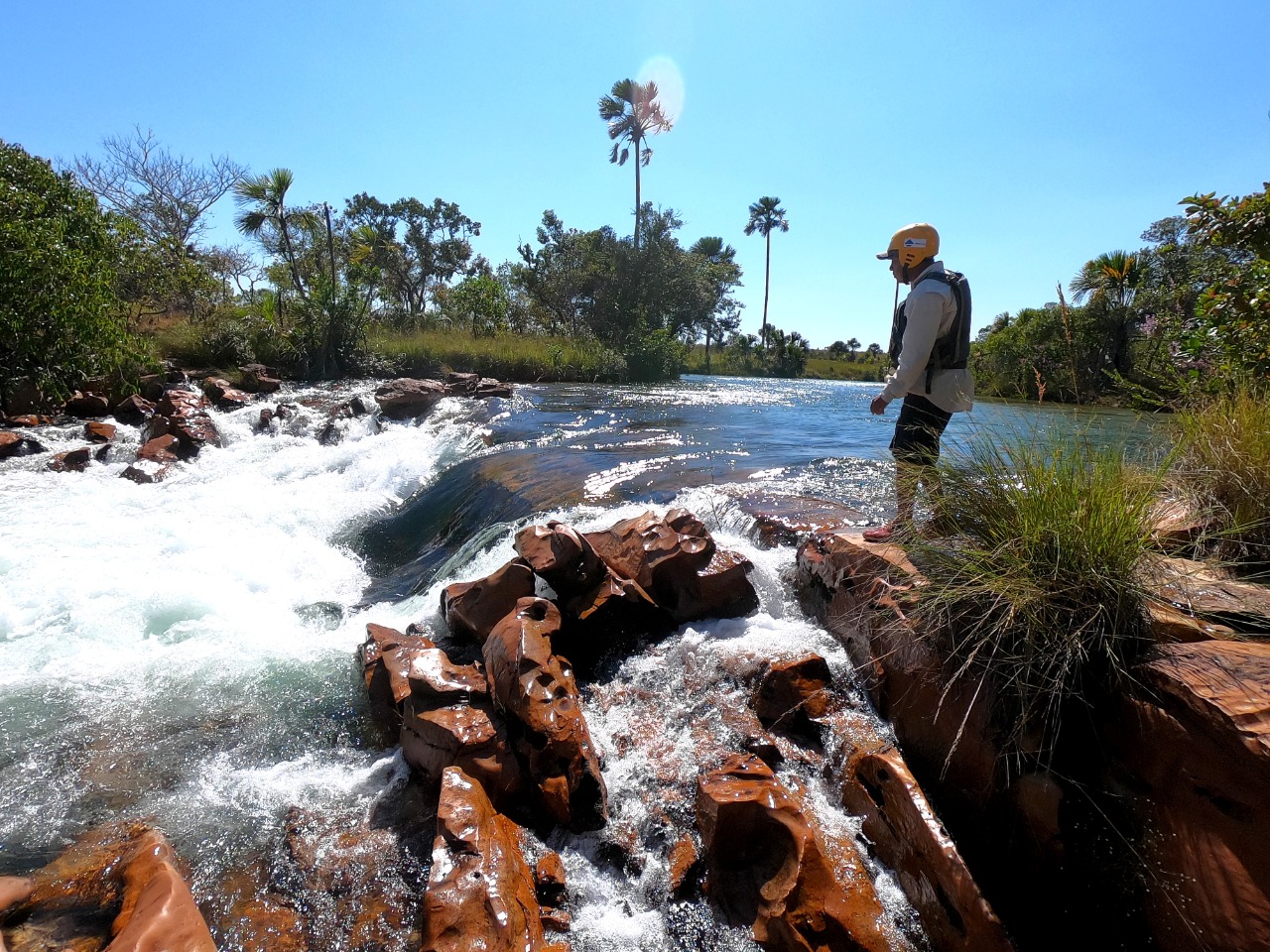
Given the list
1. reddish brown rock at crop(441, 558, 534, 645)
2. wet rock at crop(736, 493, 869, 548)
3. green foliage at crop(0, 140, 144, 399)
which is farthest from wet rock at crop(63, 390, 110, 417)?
wet rock at crop(736, 493, 869, 548)

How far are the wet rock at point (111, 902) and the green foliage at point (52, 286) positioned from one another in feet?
38.4

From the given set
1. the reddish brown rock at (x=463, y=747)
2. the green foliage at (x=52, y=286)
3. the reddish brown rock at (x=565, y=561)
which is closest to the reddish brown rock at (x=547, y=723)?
the reddish brown rock at (x=463, y=747)

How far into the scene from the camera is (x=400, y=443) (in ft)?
34.1

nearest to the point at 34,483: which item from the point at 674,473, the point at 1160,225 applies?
the point at 674,473

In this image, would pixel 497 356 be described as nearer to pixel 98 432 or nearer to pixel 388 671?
pixel 98 432

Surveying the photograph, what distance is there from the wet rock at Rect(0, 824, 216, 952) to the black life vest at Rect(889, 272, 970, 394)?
4.19m

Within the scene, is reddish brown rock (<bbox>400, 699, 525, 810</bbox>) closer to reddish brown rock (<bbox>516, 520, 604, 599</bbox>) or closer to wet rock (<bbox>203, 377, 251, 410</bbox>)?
reddish brown rock (<bbox>516, 520, 604, 599</bbox>)

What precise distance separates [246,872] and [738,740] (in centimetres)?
214

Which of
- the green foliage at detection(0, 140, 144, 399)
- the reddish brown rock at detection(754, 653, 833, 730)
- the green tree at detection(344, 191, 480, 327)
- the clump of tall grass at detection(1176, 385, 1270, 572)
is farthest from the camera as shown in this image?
the green tree at detection(344, 191, 480, 327)

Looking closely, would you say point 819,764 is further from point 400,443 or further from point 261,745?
point 400,443

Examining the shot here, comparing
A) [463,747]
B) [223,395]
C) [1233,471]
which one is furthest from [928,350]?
[223,395]

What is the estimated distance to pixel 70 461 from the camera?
878cm

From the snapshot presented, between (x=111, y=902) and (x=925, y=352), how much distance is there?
14.7ft

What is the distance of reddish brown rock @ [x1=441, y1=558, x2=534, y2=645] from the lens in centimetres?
382
